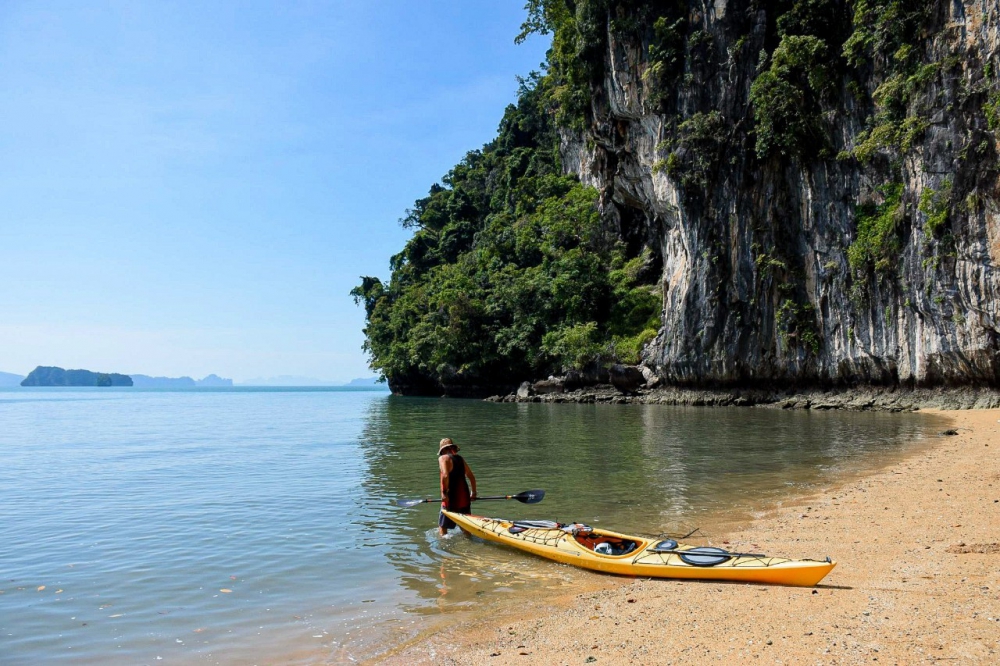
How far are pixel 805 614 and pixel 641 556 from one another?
2025 mm

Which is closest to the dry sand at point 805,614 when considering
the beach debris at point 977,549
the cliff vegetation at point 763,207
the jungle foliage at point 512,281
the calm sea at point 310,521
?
the beach debris at point 977,549

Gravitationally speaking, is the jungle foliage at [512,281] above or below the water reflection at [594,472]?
above

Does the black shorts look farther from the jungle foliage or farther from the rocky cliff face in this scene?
the jungle foliage

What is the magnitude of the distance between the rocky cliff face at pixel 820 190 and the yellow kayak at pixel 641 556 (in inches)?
903

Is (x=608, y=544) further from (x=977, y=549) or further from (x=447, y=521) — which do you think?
(x=977, y=549)

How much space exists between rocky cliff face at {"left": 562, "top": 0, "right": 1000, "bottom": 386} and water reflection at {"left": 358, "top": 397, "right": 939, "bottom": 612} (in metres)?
5.32

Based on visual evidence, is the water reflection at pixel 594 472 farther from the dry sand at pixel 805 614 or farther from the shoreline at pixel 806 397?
the shoreline at pixel 806 397

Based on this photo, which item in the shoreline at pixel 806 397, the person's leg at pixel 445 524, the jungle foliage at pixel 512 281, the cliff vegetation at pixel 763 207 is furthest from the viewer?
the jungle foliage at pixel 512 281

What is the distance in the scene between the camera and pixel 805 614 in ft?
16.7

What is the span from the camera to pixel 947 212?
2438 cm

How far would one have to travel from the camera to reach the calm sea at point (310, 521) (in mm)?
6016

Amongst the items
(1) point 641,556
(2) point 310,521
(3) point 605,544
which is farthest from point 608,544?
(2) point 310,521

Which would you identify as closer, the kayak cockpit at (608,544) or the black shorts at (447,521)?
the kayak cockpit at (608,544)

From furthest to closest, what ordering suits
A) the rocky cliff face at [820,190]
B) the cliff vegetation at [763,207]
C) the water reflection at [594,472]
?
the cliff vegetation at [763,207] → the rocky cliff face at [820,190] → the water reflection at [594,472]
